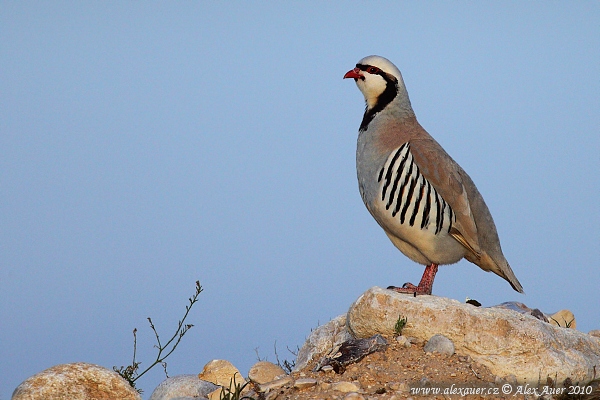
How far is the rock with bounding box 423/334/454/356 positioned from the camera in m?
6.25

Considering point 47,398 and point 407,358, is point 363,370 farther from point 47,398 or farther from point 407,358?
point 47,398

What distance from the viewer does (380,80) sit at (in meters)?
8.60

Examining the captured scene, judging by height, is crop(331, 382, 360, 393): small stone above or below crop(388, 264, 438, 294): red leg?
below

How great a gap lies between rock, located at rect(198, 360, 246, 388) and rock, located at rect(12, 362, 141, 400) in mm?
953

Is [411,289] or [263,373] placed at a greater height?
[411,289]

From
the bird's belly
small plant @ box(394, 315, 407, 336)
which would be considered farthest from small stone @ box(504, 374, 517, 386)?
the bird's belly

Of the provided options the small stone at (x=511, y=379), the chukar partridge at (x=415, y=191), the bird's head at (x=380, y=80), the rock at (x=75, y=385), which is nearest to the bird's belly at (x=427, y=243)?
the chukar partridge at (x=415, y=191)

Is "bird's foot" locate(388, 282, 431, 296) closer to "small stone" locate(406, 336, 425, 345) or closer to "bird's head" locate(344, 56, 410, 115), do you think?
"small stone" locate(406, 336, 425, 345)

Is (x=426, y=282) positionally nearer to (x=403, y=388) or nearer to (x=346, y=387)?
(x=403, y=388)

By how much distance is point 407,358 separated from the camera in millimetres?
6133

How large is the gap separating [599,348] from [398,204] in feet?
7.96

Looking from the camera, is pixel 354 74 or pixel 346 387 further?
pixel 354 74

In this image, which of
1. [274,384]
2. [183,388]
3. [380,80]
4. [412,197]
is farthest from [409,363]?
[380,80]

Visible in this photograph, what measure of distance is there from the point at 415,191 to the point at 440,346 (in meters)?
2.13
